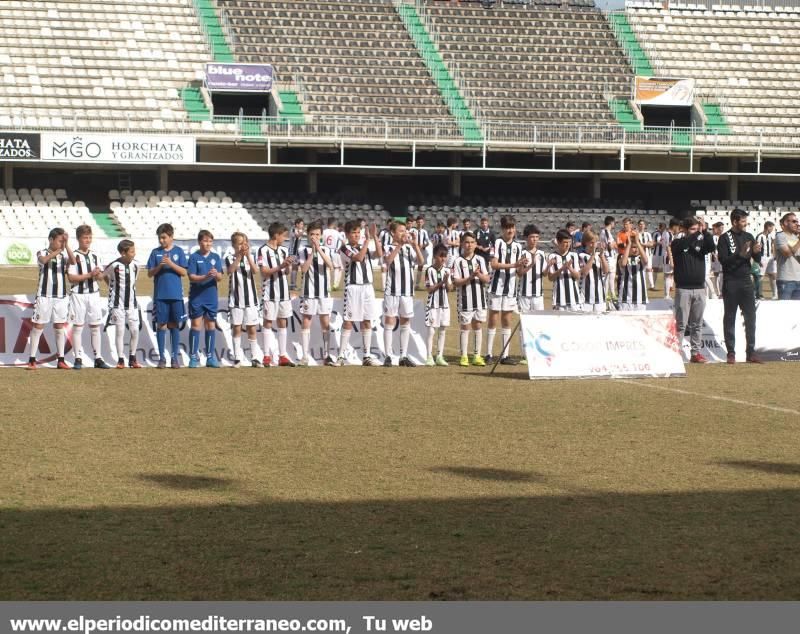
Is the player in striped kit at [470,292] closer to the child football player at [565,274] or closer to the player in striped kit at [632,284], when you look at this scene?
the child football player at [565,274]

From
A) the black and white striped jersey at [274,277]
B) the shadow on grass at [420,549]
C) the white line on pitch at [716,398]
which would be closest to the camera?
the shadow on grass at [420,549]

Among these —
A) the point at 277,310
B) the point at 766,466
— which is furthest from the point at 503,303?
the point at 766,466

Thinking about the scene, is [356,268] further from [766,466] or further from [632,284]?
[766,466]

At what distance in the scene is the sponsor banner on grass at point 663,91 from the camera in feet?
171

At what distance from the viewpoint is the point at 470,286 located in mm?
19500

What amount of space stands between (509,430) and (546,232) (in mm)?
35834

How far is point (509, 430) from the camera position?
43.3 ft

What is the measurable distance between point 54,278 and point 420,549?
11.3 meters

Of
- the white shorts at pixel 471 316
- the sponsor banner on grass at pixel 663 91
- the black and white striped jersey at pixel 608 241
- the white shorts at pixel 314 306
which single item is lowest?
the white shorts at pixel 471 316

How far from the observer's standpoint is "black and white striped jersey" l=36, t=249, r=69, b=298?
18284mm

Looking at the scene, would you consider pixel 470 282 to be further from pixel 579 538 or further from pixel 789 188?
pixel 789 188

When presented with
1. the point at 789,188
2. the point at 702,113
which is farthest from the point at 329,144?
the point at 789,188

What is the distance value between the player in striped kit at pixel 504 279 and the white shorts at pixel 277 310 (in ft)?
9.58

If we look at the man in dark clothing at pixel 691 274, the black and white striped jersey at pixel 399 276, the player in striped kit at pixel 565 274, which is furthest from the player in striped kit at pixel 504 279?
the man in dark clothing at pixel 691 274
